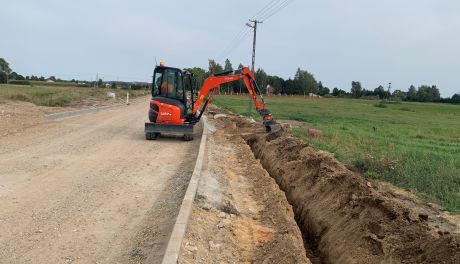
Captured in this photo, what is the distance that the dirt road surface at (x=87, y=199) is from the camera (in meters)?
5.34

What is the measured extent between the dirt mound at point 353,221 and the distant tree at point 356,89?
131832mm

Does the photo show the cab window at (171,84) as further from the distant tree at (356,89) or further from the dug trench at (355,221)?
the distant tree at (356,89)

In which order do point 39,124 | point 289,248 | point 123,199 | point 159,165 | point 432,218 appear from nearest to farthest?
point 289,248
point 432,218
point 123,199
point 159,165
point 39,124

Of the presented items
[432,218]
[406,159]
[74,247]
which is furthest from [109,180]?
[406,159]

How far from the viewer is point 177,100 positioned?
16.0 metres

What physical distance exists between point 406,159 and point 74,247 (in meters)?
8.54

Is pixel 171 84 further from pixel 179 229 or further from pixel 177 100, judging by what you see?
pixel 179 229

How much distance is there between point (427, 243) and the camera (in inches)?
201

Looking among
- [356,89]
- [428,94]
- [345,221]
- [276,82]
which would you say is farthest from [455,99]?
[345,221]

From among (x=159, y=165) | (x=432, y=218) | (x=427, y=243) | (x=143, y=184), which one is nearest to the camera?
(x=427, y=243)

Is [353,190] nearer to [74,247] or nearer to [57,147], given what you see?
[74,247]

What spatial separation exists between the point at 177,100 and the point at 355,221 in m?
10.5

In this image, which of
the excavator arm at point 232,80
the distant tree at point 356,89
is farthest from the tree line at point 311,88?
the excavator arm at point 232,80

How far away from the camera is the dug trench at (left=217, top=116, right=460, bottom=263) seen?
205 inches
